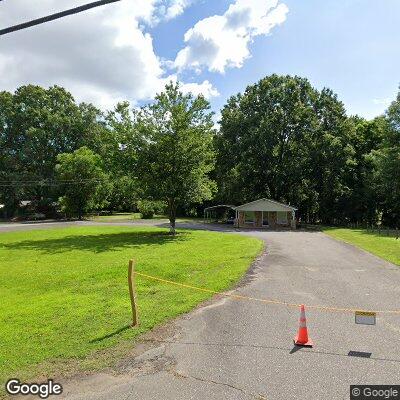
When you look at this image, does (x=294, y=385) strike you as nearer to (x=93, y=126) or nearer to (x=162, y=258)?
(x=162, y=258)

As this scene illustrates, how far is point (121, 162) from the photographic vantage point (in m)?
34.0

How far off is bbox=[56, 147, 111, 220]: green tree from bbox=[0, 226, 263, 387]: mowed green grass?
3919 cm

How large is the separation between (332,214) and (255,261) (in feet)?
147

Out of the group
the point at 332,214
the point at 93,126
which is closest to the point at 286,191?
the point at 332,214

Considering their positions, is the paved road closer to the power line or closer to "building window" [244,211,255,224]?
the power line

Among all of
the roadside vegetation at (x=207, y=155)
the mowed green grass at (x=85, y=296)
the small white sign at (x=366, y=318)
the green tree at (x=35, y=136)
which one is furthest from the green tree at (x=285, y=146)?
the small white sign at (x=366, y=318)

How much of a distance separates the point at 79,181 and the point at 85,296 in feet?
176

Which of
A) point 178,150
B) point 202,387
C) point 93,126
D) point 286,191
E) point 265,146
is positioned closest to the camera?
point 202,387

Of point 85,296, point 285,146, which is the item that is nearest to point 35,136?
point 285,146

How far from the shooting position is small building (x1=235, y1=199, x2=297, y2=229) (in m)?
50.0

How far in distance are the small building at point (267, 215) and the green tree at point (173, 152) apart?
17.1 metres

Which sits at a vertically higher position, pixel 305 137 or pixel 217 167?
pixel 305 137

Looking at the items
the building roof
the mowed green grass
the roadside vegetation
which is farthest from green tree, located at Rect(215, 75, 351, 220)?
the mowed green grass

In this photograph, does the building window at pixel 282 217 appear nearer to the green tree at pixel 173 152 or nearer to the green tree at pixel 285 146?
the green tree at pixel 285 146
